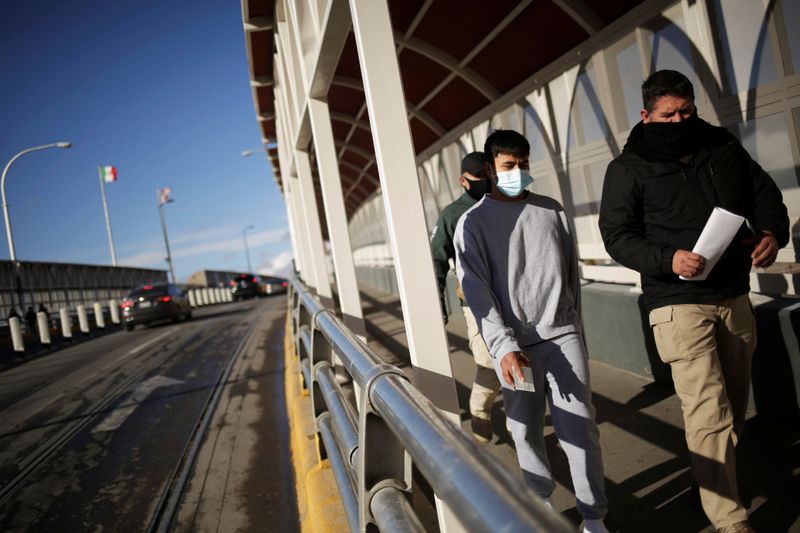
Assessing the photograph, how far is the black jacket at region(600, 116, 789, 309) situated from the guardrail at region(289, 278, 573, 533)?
1402mm

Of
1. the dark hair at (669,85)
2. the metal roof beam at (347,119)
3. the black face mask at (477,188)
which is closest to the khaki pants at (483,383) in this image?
the black face mask at (477,188)

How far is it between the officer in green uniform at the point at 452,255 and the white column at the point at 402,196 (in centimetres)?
112

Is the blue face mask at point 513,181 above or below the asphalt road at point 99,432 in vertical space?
above

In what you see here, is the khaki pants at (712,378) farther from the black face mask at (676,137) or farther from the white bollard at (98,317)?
the white bollard at (98,317)

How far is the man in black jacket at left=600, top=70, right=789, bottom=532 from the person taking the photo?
258 cm

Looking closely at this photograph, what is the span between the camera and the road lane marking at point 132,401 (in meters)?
7.00

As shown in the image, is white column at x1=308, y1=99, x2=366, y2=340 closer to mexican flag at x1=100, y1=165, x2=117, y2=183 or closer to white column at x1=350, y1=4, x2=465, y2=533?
white column at x1=350, y1=4, x2=465, y2=533

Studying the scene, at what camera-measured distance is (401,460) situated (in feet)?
6.81

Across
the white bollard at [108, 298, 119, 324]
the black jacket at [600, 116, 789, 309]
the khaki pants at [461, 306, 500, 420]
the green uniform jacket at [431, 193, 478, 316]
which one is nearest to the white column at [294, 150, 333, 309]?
the green uniform jacket at [431, 193, 478, 316]

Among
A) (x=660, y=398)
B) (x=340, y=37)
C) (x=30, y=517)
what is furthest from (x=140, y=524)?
(x=660, y=398)

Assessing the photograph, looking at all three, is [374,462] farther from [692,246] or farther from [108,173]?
[108,173]

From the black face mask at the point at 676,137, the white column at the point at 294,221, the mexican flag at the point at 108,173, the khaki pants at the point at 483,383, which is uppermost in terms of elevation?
the mexican flag at the point at 108,173

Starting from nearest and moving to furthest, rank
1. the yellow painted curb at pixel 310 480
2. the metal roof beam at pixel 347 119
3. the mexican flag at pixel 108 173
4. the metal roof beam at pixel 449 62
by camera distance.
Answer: the yellow painted curb at pixel 310 480 < the metal roof beam at pixel 449 62 < the metal roof beam at pixel 347 119 < the mexican flag at pixel 108 173

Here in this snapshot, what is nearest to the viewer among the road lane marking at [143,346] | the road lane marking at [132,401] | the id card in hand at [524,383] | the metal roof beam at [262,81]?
the id card in hand at [524,383]
